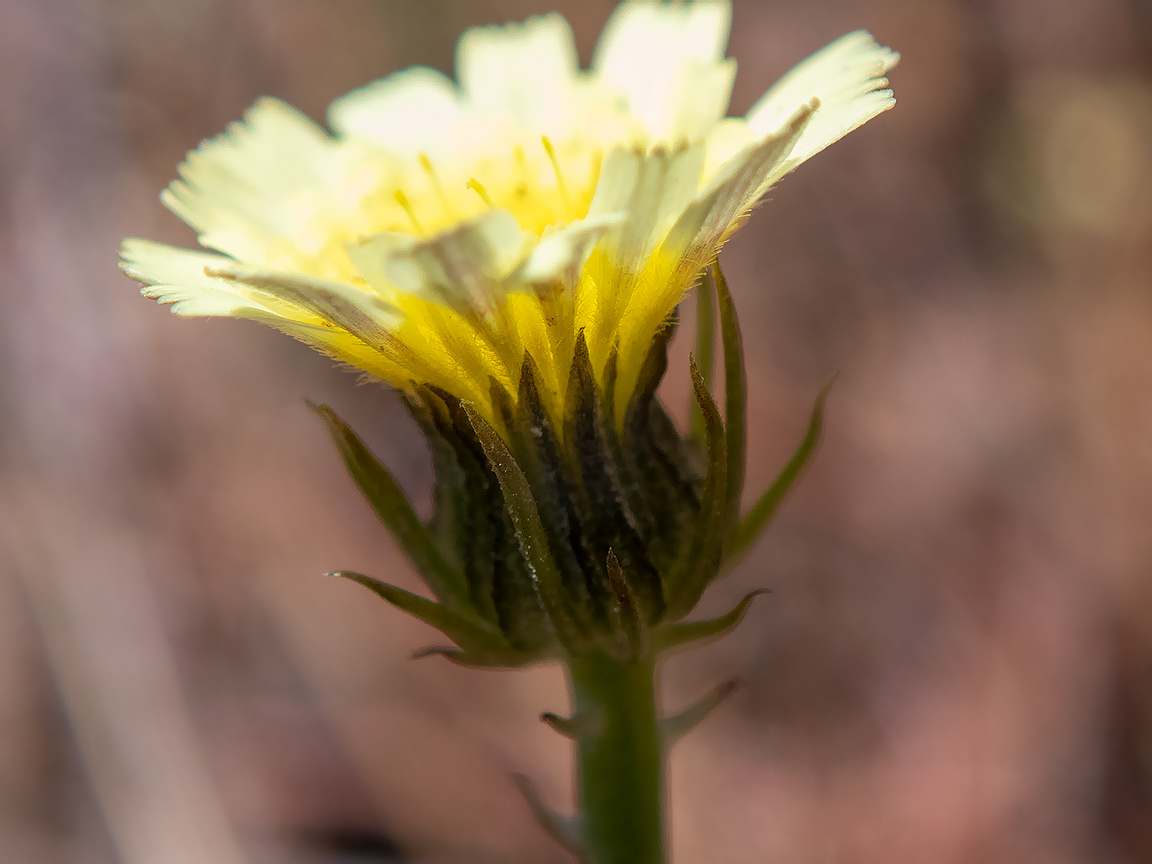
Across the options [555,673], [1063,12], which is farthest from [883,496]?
[1063,12]

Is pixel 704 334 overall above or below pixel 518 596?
above

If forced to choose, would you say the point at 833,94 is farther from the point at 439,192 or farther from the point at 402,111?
the point at 402,111

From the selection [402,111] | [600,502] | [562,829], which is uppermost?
[402,111]

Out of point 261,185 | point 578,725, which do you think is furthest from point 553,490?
point 261,185

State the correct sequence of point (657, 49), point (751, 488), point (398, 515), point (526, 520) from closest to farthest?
point (526, 520) < point (398, 515) < point (657, 49) < point (751, 488)

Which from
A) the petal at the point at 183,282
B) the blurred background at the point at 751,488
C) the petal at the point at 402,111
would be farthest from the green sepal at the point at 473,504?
the blurred background at the point at 751,488

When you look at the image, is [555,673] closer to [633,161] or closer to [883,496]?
[883,496]

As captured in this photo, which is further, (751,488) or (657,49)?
(751,488)
